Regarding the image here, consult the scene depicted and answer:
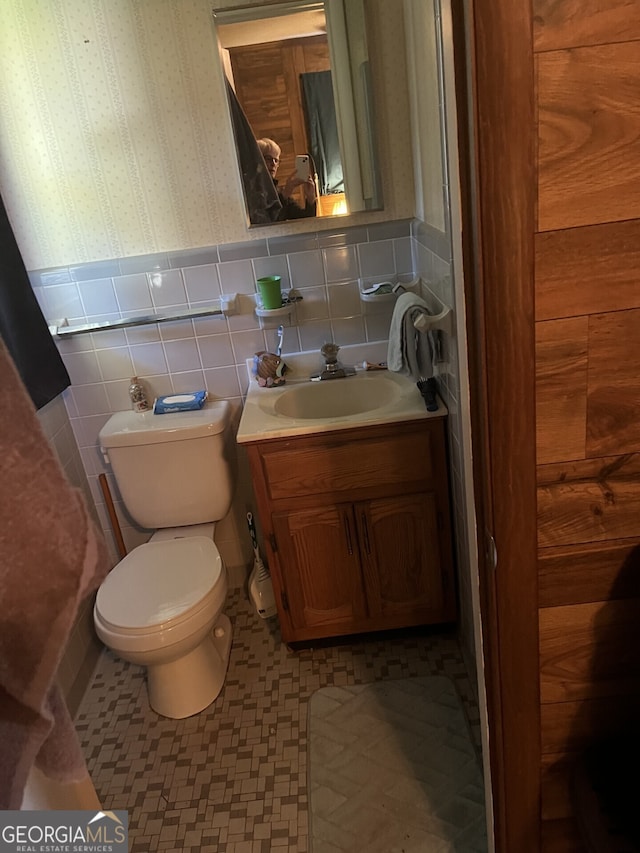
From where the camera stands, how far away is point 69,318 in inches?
83.0

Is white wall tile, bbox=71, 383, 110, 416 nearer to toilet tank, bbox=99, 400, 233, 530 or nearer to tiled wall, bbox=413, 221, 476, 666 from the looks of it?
toilet tank, bbox=99, 400, 233, 530

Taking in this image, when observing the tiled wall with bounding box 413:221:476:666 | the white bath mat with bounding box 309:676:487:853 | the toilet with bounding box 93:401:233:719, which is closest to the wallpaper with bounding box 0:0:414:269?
the tiled wall with bounding box 413:221:476:666

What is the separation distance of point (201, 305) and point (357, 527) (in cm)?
92

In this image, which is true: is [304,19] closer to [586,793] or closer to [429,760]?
[586,793]

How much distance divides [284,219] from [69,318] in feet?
2.65

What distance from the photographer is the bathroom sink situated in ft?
6.73

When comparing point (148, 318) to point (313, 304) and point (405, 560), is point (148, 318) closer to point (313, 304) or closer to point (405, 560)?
point (313, 304)

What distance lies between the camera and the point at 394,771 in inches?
65.4

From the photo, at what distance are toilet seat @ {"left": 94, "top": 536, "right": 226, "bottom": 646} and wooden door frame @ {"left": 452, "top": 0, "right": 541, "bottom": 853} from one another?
0.97 meters

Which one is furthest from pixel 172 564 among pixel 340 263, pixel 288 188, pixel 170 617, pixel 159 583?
pixel 288 188

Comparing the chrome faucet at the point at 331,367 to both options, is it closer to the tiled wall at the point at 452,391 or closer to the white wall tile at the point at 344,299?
the white wall tile at the point at 344,299

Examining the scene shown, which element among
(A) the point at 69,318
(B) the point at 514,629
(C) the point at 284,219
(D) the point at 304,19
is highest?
(D) the point at 304,19

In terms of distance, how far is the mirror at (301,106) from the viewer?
1.84 m

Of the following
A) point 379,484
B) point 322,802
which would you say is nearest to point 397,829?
point 322,802
